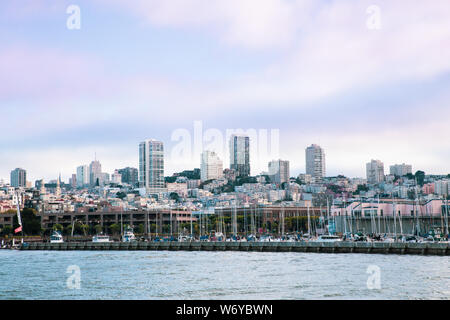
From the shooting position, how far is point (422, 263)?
186 feet

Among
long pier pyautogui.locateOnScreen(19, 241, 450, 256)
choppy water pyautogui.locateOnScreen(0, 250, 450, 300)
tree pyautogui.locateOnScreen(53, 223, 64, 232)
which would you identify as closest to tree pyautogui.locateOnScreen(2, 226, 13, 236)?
tree pyautogui.locateOnScreen(53, 223, 64, 232)

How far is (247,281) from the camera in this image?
4525 cm

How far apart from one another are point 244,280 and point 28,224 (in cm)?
12491

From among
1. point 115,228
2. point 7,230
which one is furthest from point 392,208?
point 7,230

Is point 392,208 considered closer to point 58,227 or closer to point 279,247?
point 279,247

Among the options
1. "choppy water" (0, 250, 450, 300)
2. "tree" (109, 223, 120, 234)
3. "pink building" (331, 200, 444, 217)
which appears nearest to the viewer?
"choppy water" (0, 250, 450, 300)

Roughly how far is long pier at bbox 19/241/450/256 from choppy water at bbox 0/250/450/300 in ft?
18.6

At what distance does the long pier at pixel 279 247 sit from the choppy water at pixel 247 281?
5.66 meters

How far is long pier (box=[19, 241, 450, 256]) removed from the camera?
68887 mm

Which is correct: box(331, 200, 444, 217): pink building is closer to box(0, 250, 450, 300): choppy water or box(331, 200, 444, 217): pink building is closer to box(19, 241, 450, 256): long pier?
box(19, 241, 450, 256): long pier

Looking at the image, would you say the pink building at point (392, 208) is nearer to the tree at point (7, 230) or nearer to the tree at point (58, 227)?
the tree at point (58, 227)

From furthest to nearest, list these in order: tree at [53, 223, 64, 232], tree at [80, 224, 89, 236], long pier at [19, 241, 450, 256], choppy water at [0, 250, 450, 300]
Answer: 1. tree at [53, 223, 64, 232]
2. tree at [80, 224, 89, 236]
3. long pier at [19, 241, 450, 256]
4. choppy water at [0, 250, 450, 300]

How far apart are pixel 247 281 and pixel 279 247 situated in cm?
4292
